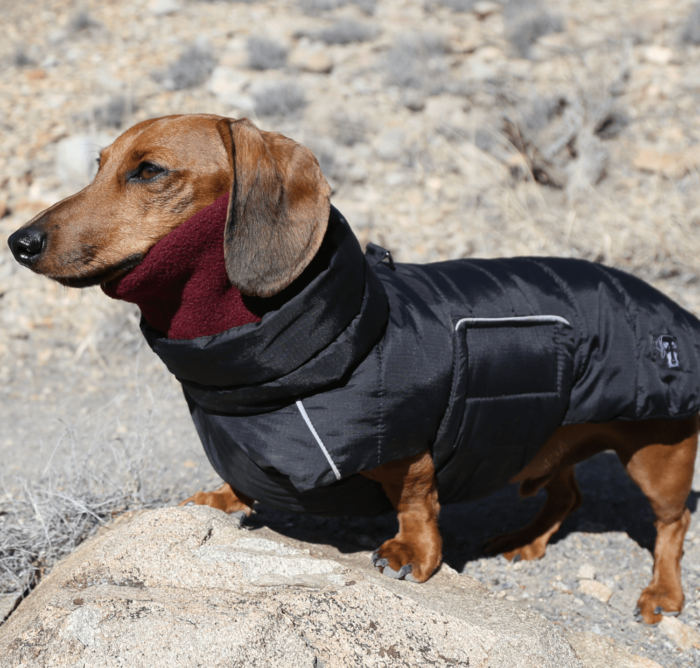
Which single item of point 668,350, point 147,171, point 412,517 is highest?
point 147,171

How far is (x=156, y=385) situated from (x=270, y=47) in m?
5.71

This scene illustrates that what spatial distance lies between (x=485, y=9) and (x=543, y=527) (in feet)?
29.6

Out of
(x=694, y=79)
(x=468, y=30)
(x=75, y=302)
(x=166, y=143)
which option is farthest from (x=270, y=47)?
(x=166, y=143)

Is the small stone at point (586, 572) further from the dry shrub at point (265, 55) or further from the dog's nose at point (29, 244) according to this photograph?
the dry shrub at point (265, 55)

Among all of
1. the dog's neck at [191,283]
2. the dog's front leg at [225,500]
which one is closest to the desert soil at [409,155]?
the dog's front leg at [225,500]

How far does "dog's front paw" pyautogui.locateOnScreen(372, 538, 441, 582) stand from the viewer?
256cm

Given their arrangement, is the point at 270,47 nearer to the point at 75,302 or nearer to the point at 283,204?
the point at 75,302

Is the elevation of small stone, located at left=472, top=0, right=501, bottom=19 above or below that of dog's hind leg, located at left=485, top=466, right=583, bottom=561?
above

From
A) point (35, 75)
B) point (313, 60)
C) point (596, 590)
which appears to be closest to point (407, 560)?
point (596, 590)

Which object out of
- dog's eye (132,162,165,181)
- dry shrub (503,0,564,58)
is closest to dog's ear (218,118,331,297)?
dog's eye (132,162,165,181)

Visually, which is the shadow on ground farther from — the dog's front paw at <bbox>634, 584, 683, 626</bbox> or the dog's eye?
the dog's eye

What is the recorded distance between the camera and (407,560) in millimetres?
2600

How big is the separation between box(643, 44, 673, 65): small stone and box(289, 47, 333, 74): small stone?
4.16m

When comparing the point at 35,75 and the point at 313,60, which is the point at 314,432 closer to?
the point at 313,60
